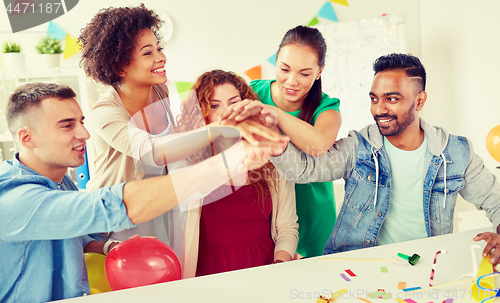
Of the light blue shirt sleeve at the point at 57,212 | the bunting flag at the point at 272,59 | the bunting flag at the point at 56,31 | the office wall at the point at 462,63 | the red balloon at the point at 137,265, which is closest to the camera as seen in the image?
the light blue shirt sleeve at the point at 57,212

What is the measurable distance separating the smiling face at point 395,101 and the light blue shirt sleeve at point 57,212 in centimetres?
82

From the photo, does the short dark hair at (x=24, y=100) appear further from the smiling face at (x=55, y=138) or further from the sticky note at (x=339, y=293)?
the sticky note at (x=339, y=293)

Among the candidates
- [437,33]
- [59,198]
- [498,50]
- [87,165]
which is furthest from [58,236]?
[498,50]

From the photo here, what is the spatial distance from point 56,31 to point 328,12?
921 mm

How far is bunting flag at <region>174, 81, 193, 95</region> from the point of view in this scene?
1.15 meters

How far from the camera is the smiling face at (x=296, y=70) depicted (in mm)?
1081

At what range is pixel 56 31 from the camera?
116 cm

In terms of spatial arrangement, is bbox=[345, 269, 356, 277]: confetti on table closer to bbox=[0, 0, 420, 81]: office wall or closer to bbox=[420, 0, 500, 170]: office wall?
bbox=[0, 0, 420, 81]: office wall

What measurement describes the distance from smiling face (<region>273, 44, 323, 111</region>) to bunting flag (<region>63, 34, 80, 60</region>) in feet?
2.11

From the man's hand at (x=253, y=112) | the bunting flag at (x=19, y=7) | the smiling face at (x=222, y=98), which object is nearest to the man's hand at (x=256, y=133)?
the man's hand at (x=253, y=112)

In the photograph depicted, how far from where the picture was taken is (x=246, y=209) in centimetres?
116

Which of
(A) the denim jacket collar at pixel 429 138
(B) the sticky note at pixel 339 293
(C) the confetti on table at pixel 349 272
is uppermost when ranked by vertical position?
(A) the denim jacket collar at pixel 429 138

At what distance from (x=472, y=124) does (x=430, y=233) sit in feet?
2.00

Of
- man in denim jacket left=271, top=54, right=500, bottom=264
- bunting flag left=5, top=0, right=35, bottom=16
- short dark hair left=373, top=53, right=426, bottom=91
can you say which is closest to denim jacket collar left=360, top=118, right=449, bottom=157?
man in denim jacket left=271, top=54, right=500, bottom=264
